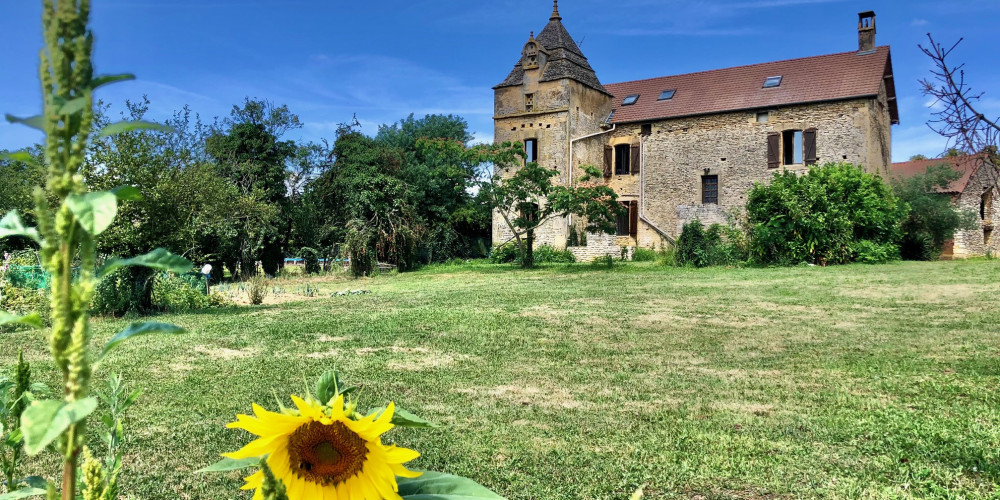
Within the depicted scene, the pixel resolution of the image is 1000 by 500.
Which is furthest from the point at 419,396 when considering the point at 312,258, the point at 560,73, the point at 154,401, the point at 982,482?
the point at 560,73

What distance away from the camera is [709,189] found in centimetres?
2780

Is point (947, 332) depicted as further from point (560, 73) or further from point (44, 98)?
point (560, 73)

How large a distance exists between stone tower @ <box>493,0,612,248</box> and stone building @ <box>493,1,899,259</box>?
0.04 metres

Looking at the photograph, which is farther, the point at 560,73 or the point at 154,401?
the point at 560,73

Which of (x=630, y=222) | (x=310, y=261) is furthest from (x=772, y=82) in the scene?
(x=310, y=261)

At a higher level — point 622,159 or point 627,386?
point 622,159

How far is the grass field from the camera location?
13.2 ft

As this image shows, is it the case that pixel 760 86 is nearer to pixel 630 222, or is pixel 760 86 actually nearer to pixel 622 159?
pixel 622 159

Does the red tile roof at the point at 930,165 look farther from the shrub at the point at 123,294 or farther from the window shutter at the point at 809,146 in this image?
the shrub at the point at 123,294

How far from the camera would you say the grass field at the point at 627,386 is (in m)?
4.02

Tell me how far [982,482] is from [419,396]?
3888mm

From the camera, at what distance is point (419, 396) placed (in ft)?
19.2

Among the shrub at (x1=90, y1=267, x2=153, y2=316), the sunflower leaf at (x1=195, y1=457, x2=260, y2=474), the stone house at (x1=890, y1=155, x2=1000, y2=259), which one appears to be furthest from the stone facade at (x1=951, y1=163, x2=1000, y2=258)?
the sunflower leaf at (x1=195, y1=457, x2=260, y2=474)

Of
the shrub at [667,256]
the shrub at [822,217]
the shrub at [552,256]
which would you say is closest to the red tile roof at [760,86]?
the shrub at [822,217]
